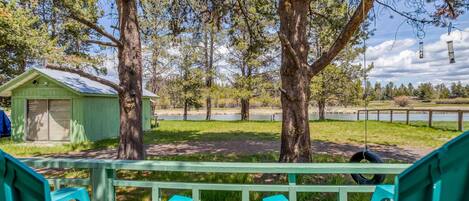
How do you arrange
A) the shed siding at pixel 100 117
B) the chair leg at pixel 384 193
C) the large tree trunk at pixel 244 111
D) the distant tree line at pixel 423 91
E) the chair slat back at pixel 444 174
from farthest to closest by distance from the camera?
1. the large tree trunk at pixel 244 111
2. the shed siding at pixel 100 117
3. the distant tree line at pixel 423 91
4. the chair leg at pixel 384 193
5. the chair slat back at pixel 444 174

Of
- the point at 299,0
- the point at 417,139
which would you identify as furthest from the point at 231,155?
the point at 417,139

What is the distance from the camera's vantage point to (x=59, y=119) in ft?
40.8

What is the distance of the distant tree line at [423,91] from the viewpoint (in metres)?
5.24

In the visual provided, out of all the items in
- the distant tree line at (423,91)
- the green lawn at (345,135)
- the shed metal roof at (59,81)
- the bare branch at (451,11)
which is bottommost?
the green lawn at (345,135)

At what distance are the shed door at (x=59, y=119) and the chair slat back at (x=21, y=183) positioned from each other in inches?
481

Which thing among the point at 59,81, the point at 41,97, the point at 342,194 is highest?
the point at 59,81

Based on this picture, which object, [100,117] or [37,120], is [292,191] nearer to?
[100,117]

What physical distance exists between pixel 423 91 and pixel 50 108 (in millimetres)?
12677

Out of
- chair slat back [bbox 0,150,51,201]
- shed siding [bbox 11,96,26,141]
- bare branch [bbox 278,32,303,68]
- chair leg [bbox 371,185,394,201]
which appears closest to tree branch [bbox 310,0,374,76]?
bare branch [bbox 278,32,303,68]

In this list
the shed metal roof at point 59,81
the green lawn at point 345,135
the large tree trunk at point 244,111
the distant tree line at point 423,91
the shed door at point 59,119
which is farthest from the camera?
the large tree trunk at point 244,111

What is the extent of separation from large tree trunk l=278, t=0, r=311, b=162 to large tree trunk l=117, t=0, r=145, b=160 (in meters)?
3.44

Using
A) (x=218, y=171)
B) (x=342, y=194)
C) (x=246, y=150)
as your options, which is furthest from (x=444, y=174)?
(x=246, y=150)

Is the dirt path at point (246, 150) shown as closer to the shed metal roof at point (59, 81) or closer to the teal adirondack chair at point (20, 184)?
the shed metal roof at point (59, 81)

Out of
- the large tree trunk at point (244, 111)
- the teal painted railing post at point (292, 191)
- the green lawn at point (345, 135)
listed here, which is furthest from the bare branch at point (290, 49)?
the large tree trunk at point (244, 111)
